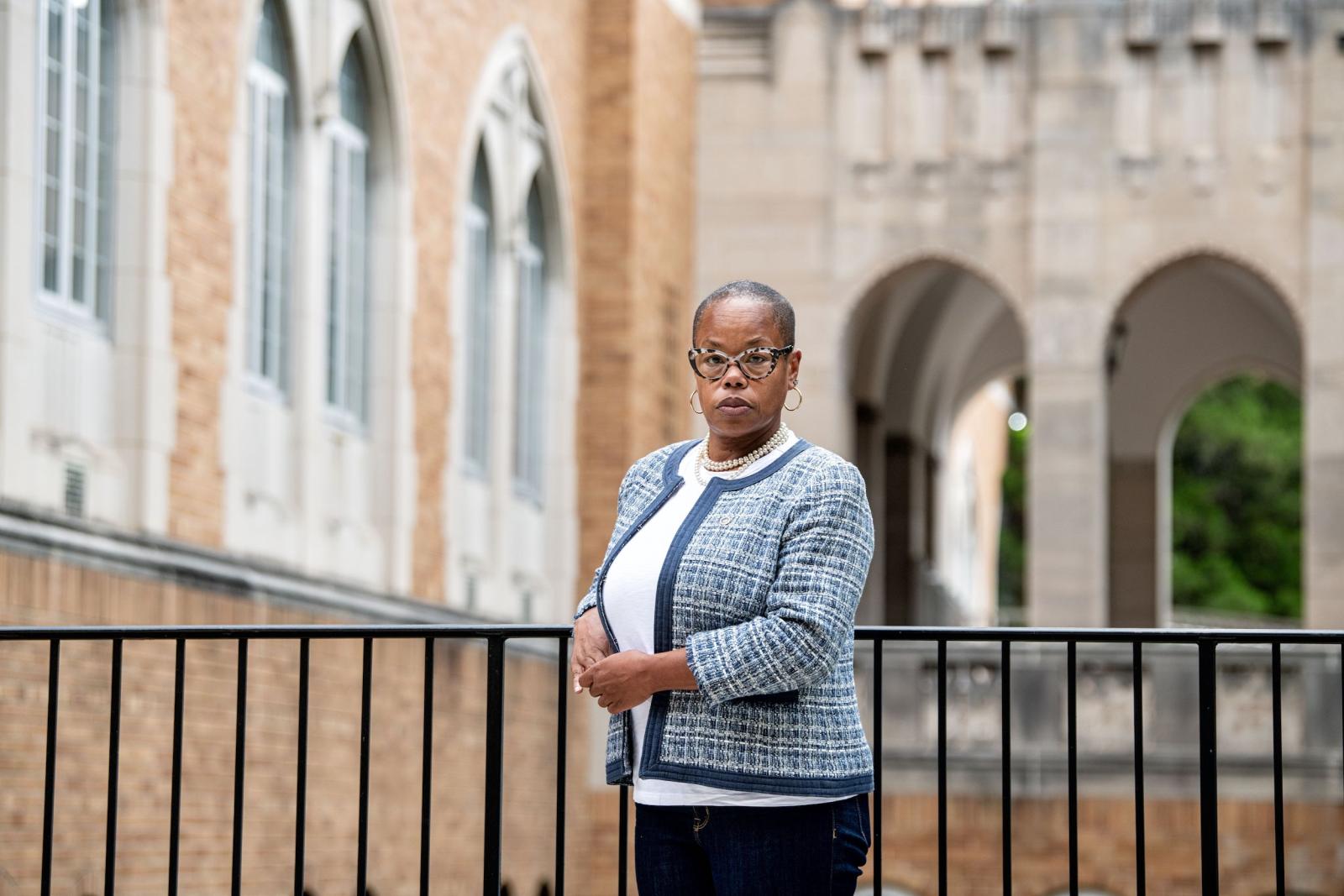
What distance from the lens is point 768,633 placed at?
441 centimetres

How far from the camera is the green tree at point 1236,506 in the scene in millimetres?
51625

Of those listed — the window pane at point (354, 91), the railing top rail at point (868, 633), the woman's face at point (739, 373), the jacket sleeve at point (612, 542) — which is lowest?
the railing top rail at point (868, 633)

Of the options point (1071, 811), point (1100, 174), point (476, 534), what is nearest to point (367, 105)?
point (476, 534)

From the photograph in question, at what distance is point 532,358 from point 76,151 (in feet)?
28.3

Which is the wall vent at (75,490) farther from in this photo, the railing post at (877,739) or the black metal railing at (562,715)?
the railing post at (877,739)

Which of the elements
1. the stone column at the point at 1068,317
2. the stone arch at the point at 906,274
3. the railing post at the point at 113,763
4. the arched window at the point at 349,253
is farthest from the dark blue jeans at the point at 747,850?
the stone arch at the point at 906,274

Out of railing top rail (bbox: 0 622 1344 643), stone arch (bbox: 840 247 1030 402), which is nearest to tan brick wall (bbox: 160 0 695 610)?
stone arch (bbox: 840 247 1030 402)

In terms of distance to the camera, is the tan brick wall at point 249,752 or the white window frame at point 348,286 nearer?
the tan brick wall at point 249,752

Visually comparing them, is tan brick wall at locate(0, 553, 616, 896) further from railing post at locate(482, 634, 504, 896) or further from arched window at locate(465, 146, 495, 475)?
railing post at locate(482, 634, 504, 896)

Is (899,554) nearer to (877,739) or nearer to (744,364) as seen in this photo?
(877,739)

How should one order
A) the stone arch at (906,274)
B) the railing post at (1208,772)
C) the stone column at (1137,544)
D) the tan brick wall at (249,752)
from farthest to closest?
the stone column at (1137,544) < the stone arch at (906,274) < the tan brick wall at (249,752) < the railing post at (1208,772)

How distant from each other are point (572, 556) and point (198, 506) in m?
7.95

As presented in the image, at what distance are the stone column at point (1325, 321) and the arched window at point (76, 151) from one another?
13.1 meters

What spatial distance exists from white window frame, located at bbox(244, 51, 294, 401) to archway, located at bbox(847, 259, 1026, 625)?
1213 cm
